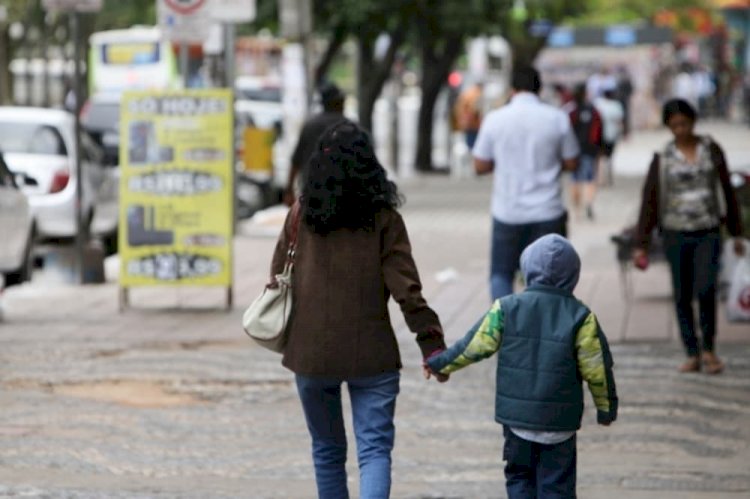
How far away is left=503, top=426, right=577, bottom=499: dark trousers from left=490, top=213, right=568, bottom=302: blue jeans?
5096mm

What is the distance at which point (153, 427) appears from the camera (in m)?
10.0

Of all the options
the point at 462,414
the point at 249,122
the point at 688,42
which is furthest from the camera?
the point at 688,42

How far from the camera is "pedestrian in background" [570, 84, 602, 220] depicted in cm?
2536

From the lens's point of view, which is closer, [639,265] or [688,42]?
[639,265]

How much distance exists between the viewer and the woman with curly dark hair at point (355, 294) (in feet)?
22.0

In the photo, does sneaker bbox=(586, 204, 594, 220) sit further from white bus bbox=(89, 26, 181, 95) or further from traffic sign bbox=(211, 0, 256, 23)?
white bus bbox=(89, 26, 181, 95)

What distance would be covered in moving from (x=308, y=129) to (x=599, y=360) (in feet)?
28.2

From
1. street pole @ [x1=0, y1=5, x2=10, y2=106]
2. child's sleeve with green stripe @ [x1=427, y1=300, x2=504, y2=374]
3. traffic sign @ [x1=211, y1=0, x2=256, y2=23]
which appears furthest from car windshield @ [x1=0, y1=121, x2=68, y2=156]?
street pole @ [x1=0, y1=5, x2=10, y2=106]

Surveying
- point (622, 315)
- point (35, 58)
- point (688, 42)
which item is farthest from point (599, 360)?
point (688, 42)

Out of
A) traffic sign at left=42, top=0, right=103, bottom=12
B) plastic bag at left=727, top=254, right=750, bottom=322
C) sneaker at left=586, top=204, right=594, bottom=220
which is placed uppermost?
traffic sign at left=42, top=0, right=103, bottom=12

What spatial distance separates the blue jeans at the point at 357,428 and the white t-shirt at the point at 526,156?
16.3 ft

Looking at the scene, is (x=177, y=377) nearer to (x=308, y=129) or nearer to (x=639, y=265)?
(x=639, y=265)

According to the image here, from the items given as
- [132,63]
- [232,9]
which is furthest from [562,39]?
[232,9]

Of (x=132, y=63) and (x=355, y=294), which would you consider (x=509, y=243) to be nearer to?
(x=355, y=294)
